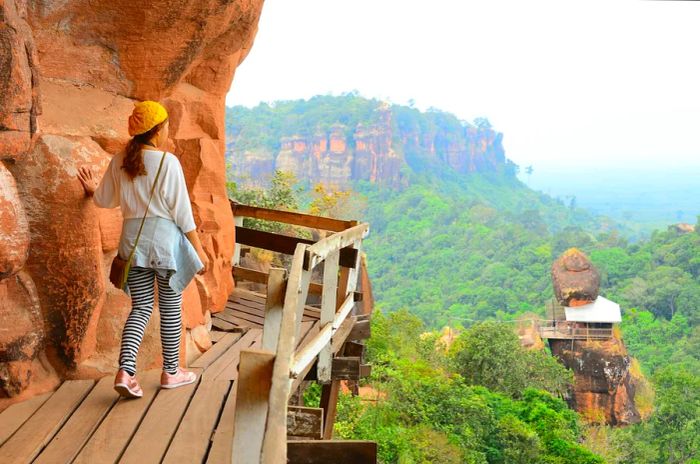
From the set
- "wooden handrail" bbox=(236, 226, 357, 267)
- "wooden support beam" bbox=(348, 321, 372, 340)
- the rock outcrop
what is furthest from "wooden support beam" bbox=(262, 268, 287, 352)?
the rock outcrop

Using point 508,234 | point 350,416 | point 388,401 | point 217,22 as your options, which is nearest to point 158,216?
point 217,22

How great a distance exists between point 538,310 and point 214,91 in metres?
40.0

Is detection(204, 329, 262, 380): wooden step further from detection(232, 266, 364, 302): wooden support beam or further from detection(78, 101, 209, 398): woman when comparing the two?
detection(232, 266, 364, 302): wooden support beam

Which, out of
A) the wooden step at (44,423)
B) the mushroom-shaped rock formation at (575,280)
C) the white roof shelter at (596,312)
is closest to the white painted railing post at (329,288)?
the wooden step at (44,423)

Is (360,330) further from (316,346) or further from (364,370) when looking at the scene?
(316,346)

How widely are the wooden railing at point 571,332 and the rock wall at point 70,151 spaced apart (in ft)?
80.0

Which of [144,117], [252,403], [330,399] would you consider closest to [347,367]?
[330,399]

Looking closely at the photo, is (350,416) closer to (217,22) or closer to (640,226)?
(217,22)

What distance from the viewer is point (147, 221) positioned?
300 cm

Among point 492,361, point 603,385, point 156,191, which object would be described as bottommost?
point 603,385

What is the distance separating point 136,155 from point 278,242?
232 cm

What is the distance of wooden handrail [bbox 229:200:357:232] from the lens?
5.05 m

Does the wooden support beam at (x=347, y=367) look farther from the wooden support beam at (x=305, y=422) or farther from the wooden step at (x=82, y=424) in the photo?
Answer: the wooden step at (x=82, y=424)

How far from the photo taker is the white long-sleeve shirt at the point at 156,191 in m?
2.97
